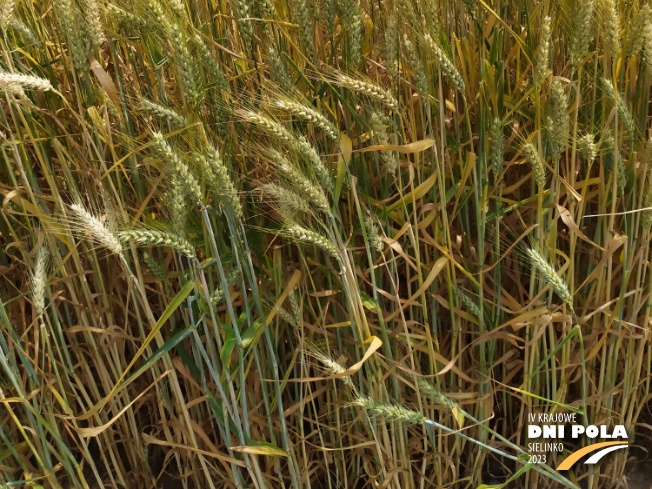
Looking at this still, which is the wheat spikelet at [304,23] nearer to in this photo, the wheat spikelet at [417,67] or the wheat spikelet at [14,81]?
the wheat spikelet at [417,67]

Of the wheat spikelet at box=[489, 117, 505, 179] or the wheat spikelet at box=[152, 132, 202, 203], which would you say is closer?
the wheat spikelet at box=[152, 132, 202, 203]

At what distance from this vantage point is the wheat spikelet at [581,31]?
1.11m

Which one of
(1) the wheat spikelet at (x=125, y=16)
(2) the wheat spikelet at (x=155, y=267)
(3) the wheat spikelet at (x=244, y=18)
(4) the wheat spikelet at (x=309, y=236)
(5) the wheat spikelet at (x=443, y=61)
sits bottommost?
(2) the wheat spikelet at (x=155, y=267)

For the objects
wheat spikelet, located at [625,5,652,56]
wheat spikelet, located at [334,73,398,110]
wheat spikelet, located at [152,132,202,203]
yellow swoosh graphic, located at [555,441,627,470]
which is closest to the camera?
wheat spikelet, located at [152,132,202,203]

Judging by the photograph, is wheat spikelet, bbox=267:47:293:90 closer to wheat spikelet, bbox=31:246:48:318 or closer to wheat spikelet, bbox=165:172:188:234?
wheat spikelet, bbox=165:172:188:234

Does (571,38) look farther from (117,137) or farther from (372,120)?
(117,137)

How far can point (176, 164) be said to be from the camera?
38.7 inches

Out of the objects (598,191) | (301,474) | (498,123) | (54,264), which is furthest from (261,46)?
(301,474)

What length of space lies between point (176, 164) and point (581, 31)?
778 mm

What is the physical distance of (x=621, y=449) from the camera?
1.56 m

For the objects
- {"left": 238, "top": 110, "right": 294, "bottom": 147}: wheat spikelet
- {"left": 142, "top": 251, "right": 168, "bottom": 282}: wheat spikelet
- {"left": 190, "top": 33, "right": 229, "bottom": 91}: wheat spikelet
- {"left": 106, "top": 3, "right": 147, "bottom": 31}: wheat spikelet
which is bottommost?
{"left": 142, "top": 251, "right": 168, "bottom": 282}: wheat spikelet

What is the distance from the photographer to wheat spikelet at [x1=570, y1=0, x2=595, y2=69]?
1.11 meters
